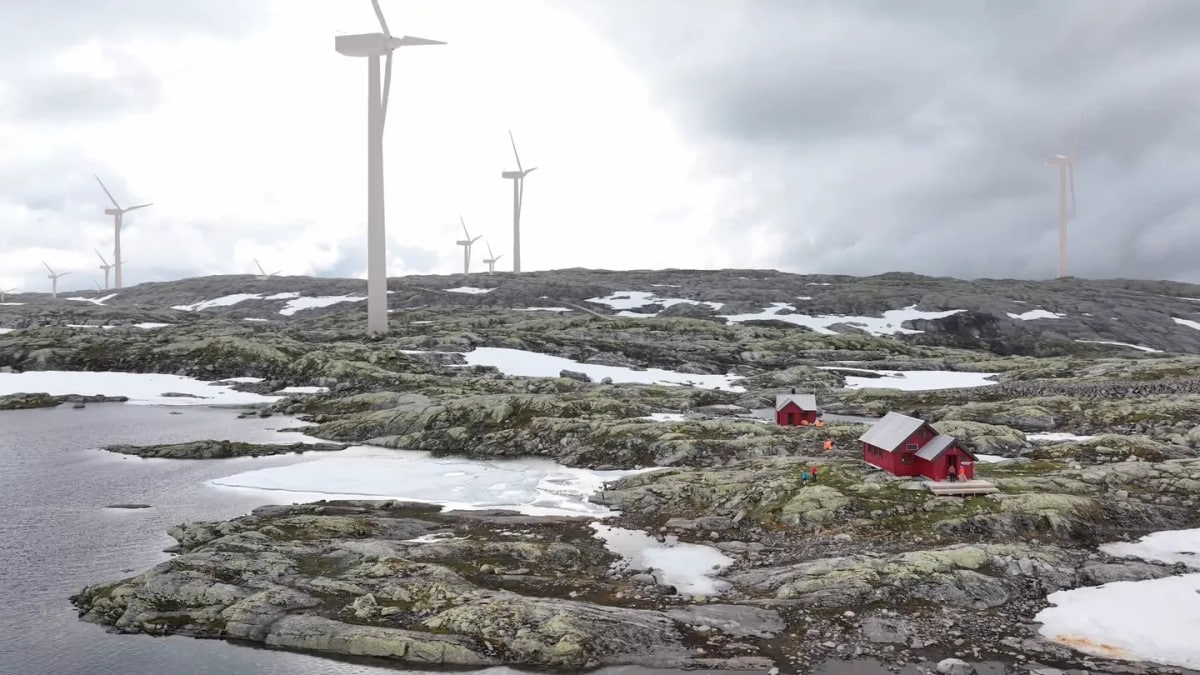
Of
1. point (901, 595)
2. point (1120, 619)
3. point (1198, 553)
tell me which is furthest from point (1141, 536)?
point (901, 595)

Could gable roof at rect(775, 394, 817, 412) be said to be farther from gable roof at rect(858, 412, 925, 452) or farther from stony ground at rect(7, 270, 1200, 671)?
gable roof at rect(858, 412, 925, 452)

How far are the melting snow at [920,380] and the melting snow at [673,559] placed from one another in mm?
68617

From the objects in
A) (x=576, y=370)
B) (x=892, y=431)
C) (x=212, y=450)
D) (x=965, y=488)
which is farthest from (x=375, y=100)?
(x=965, y=488)

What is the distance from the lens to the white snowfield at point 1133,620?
24.7 m

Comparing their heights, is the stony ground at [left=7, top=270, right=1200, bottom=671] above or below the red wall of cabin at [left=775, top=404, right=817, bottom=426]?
below

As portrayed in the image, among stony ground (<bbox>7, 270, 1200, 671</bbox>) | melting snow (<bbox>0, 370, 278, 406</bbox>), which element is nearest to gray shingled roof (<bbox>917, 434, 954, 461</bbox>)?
stony ground (<bbox>7, 270, 1200, 671</bbox>)

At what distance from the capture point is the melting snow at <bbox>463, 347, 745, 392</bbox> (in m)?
106

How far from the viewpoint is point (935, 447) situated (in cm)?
4338

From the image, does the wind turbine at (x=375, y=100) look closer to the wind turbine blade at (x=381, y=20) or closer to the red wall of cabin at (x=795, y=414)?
the wind turbine blade at (x=381, y=20)

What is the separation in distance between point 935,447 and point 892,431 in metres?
3.95

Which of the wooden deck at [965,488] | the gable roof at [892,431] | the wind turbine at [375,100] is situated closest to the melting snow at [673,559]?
the wooden deck at [965,488]

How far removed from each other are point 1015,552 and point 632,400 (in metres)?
52.8

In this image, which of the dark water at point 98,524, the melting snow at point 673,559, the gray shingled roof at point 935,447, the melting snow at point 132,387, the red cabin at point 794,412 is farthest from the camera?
the melting snow at point 132,387

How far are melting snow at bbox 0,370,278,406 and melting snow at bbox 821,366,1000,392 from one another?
268ft
